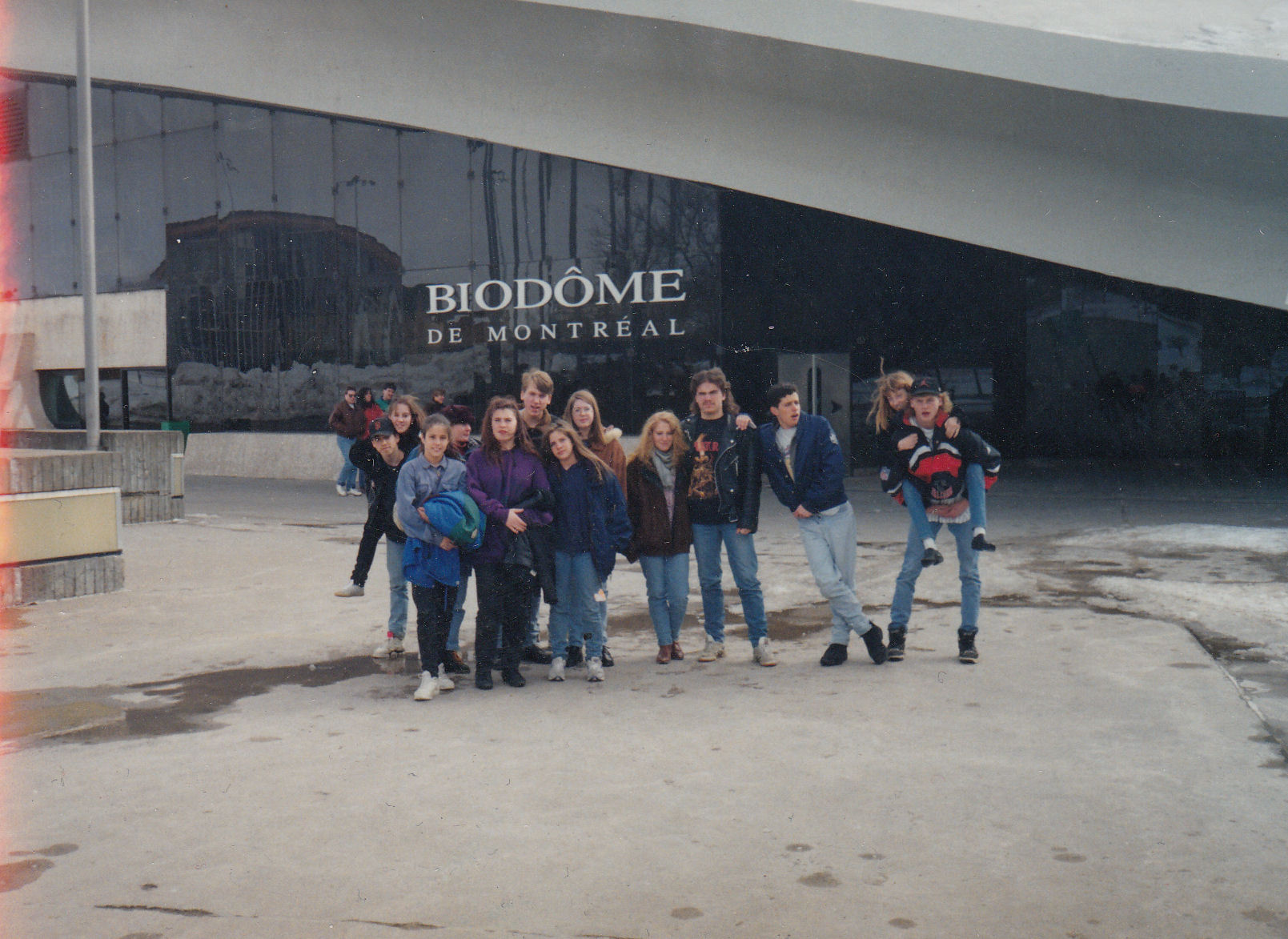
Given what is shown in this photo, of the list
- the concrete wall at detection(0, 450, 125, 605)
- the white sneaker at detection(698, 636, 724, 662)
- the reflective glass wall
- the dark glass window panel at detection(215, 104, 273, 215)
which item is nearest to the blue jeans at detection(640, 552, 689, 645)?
the white sneaker at detection(698, 636, 724, 662)

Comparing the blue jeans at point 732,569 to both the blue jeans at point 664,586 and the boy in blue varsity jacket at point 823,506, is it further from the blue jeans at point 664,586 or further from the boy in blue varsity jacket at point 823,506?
the boy in blue varsity jacket at point 823,506

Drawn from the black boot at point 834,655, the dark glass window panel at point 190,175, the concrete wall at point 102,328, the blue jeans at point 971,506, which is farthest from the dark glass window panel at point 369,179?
the black boot at point 834,655

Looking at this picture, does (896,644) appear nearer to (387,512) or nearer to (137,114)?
(387,512)

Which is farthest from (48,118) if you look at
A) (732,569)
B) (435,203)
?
(732,569)

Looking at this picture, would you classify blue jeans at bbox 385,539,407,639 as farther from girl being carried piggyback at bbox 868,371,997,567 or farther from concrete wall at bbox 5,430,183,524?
concrete wall at bbox 5,430,183,524

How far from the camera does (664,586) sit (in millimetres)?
7430

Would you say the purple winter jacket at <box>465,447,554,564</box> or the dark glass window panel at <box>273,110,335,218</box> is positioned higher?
the dark glass window panel at <box>273,110,335,218</box>

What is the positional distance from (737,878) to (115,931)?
1.98 metres

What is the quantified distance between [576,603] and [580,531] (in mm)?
461

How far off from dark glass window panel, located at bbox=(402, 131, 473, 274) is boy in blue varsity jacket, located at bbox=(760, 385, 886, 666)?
1499 cm

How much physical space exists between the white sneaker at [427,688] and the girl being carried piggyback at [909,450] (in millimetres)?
3099

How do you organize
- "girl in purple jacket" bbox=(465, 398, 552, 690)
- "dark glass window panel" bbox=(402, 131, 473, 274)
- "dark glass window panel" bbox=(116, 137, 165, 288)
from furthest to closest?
"dark glass window panel" bbox=(116, 137, 165, 288) < "dark glass window panel" bbox=(402, 131, 473, 274) < "girl in purple jacket" bbox=(465, 398, 552, 690)

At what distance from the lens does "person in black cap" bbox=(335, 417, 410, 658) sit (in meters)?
7.64

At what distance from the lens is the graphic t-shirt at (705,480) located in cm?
736
